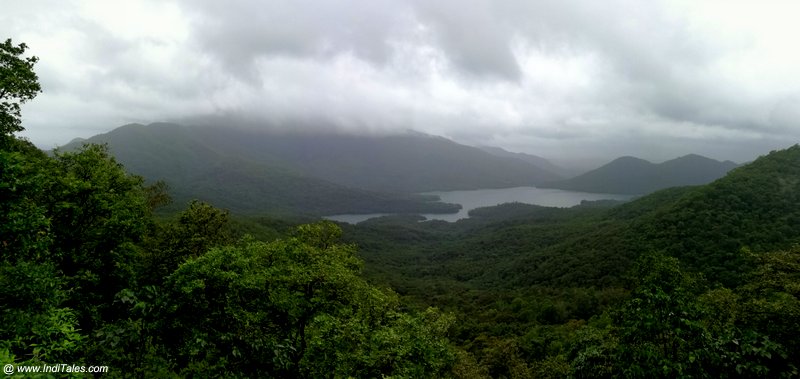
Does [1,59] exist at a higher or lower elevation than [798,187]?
higher

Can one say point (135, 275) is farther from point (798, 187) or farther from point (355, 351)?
point (798, 187)

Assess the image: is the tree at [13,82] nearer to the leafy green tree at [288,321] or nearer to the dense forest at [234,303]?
the dense forest at [234,303]

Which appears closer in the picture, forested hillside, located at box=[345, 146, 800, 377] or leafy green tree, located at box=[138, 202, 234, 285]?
forested hillside, located at box=[345, 146, 800, 377]

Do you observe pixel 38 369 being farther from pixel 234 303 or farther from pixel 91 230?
pixel 91 230

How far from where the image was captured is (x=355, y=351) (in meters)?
16.8

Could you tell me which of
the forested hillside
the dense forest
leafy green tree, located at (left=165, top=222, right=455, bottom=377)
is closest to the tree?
the dense forest

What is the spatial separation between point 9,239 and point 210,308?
868 cm

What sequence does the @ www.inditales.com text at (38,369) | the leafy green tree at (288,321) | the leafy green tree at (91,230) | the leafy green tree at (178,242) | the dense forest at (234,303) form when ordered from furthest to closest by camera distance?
the leafy green tree at (178,242)
the leafy green tree at (91,230)
the leafy green tree at (288,321)
the dense forest at (234,303)
the @ www.inditales.com text at (38,369)

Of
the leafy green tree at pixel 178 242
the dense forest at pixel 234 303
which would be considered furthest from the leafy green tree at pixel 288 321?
the leafy green tree at pixel 178 242

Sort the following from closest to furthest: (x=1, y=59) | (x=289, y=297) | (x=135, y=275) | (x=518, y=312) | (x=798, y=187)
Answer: (x=289, y=297), (x=1, y=59), (x=135, y=275), (x=518, y=312), (x=798, y=187)

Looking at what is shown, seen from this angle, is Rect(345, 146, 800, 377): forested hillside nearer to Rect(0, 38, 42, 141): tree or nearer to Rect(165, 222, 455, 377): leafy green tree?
Rect(165, 222, 455, 377): leafy green tree

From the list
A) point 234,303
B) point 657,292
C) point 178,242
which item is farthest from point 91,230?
point 657,292

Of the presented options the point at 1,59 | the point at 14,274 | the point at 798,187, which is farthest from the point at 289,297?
the point at 798,187

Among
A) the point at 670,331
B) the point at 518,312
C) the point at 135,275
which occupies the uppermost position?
the point at 670,331
